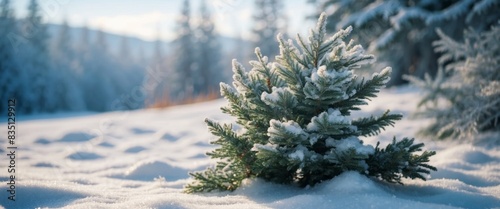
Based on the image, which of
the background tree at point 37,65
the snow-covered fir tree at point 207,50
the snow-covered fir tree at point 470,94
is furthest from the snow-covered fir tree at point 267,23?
the snow-covered fir tree at point 470,94

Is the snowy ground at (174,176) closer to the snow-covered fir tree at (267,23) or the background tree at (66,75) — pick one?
the snow-covered fir tree at (267,23)

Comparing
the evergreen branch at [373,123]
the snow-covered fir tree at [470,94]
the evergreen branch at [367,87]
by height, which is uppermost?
the snow-covered fir tree at [470,94]

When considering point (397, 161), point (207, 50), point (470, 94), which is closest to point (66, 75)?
point (207, 50)

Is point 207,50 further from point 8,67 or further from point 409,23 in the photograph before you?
point 409,23

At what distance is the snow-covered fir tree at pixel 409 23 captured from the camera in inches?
241

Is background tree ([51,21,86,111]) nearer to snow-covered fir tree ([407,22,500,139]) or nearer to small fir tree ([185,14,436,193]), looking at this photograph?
snow-covered fir tree ([407,22,500,139])

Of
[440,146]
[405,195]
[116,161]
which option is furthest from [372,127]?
[116,161]

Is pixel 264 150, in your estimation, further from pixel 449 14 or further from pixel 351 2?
pixel 351 2

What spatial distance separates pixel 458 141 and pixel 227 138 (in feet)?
10.0

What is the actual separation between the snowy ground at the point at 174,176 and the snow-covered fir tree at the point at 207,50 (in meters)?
29.8

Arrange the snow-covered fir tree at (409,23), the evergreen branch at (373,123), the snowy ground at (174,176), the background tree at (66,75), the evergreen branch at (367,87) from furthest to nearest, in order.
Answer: the background tree at (66,75) → the snow-covered fir tree at (409,23) → the evergreen branch at (373,123) → the evergreen branch at (367,87) → the snowy ground at (174,176)


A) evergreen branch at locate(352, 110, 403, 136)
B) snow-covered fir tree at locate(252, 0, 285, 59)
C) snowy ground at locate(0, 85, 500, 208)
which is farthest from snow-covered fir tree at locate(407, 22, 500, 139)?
snow-covered fir tree at locate(252, 0, 285, 59)

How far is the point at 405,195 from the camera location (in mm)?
2139

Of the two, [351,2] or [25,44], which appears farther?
[25,44]
